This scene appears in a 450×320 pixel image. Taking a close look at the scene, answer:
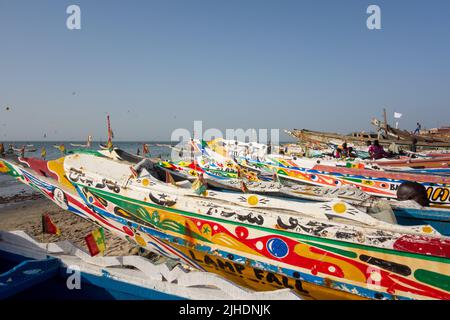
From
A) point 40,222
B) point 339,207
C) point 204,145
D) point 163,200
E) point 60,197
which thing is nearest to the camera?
point 339,207

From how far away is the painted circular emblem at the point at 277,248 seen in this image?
3596 mm

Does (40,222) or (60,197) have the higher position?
(60,197)

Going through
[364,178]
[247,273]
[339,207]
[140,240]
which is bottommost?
[247,273]

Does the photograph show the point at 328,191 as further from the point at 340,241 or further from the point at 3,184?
the point at 3,184

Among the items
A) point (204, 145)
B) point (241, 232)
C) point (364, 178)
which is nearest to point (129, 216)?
point (241, 232)

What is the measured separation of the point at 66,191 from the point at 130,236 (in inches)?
68.1

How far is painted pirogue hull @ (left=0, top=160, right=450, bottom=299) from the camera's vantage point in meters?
2.94

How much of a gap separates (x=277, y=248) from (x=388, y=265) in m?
1.30

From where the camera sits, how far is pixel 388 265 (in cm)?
305

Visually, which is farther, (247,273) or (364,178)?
(364,178)

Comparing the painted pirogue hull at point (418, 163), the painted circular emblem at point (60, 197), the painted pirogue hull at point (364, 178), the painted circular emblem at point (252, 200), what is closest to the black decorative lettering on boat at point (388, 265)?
the painted circular emblem at point (252, 200)

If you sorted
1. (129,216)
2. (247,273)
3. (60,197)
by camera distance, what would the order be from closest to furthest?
(247,273) < (129,216) < (60,197)

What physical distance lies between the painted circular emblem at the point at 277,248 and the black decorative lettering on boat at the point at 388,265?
2.99 feet

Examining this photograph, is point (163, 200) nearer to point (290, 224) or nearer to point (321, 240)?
point (290, 224)
